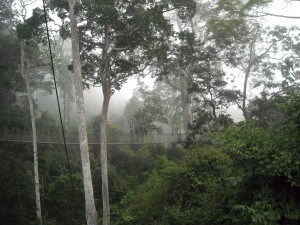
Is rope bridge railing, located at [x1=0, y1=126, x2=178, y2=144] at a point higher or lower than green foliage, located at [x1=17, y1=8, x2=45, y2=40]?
lower

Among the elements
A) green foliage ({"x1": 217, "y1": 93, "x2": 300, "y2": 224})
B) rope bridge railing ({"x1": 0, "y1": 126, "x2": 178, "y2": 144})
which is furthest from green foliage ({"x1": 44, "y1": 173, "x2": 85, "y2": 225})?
green foliage ({"x1": 217, "y1": 93, "x2": 300, "y2": 224})

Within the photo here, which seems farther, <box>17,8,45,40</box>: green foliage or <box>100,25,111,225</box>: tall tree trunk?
<box>17,8,45,40</box>: green foliage

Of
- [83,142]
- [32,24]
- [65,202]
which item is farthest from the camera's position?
[65,202]

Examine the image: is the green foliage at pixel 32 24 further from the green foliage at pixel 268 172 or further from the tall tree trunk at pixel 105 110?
the green foliage at pixel 268 172

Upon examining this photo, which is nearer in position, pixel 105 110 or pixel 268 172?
pixel 268 172

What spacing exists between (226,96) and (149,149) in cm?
587

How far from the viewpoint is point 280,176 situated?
512cm

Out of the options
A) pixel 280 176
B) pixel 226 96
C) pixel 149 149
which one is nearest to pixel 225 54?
pixel 226 96

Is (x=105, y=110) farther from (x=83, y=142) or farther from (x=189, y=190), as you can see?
(x=189, y=190)

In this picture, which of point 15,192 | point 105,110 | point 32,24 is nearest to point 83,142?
point 105,110

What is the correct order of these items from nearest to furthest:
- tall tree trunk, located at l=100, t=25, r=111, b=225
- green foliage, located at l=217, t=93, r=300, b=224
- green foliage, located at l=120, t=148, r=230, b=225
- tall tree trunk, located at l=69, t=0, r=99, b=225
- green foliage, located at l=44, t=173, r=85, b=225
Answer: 1. green foliage, located at l=217, t=93, r=300, b=224
2. green foliage, located at l=120, t=148, r=230, b=225
3. tall tree trunk, located at l=69, t=0, r=99, b=225
4. tall tree trunk, located at l=100, t=25, r=111, b=225
5. green foliage, located at l=44, t=173, r=85, b=225

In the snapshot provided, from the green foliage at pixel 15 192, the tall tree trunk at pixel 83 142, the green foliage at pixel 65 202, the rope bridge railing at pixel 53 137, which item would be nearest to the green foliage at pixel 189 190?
the tall tree trunk at pixel 83 142

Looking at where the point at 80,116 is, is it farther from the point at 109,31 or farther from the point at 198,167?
the point at 198,167

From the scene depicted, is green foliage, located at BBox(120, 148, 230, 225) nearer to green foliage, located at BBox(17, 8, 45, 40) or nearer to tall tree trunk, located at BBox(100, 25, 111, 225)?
tall tree trunk, located at BBox(100, 25, 111, 225)
